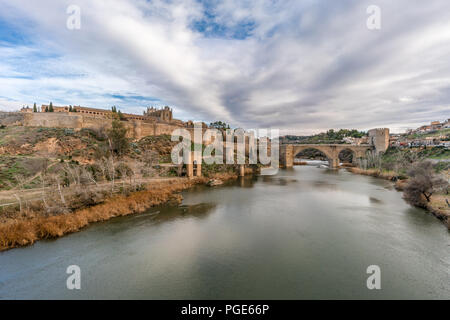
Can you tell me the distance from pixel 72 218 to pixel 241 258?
8.21 m

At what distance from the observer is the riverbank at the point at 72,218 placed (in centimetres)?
745

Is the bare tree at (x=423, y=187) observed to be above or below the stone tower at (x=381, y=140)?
below

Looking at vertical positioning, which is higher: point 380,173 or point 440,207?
point 380,173

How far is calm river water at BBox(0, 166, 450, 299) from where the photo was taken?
17.6 ft

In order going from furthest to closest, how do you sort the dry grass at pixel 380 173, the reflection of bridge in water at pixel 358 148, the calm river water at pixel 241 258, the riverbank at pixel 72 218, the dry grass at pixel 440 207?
the reflection of bridge in water at pixel 358 148
the dry grass at pixel 380 173
the dry grass at pixel 440 207
the riverbank at pixel 72 218
the calm river water at pixel 241 258

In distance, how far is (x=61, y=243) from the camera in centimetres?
781

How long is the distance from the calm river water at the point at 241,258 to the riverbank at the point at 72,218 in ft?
1.66

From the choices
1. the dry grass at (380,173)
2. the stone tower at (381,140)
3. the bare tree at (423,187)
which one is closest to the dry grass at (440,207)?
the bare tree at (423,187)

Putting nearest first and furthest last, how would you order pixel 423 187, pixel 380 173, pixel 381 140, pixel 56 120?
pixel 423 187
pixel 56 120
pixel 380 173
pixel 381 140

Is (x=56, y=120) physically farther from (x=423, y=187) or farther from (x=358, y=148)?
(x=358, y=148)

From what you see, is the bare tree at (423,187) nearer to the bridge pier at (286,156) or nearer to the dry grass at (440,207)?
the dry grass at (440,207)

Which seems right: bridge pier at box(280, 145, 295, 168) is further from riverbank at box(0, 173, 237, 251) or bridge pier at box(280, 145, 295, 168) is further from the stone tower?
riverbank at box(0, 173, 237, 251)

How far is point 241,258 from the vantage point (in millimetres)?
6918

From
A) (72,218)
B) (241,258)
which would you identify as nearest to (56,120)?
(72,218)
